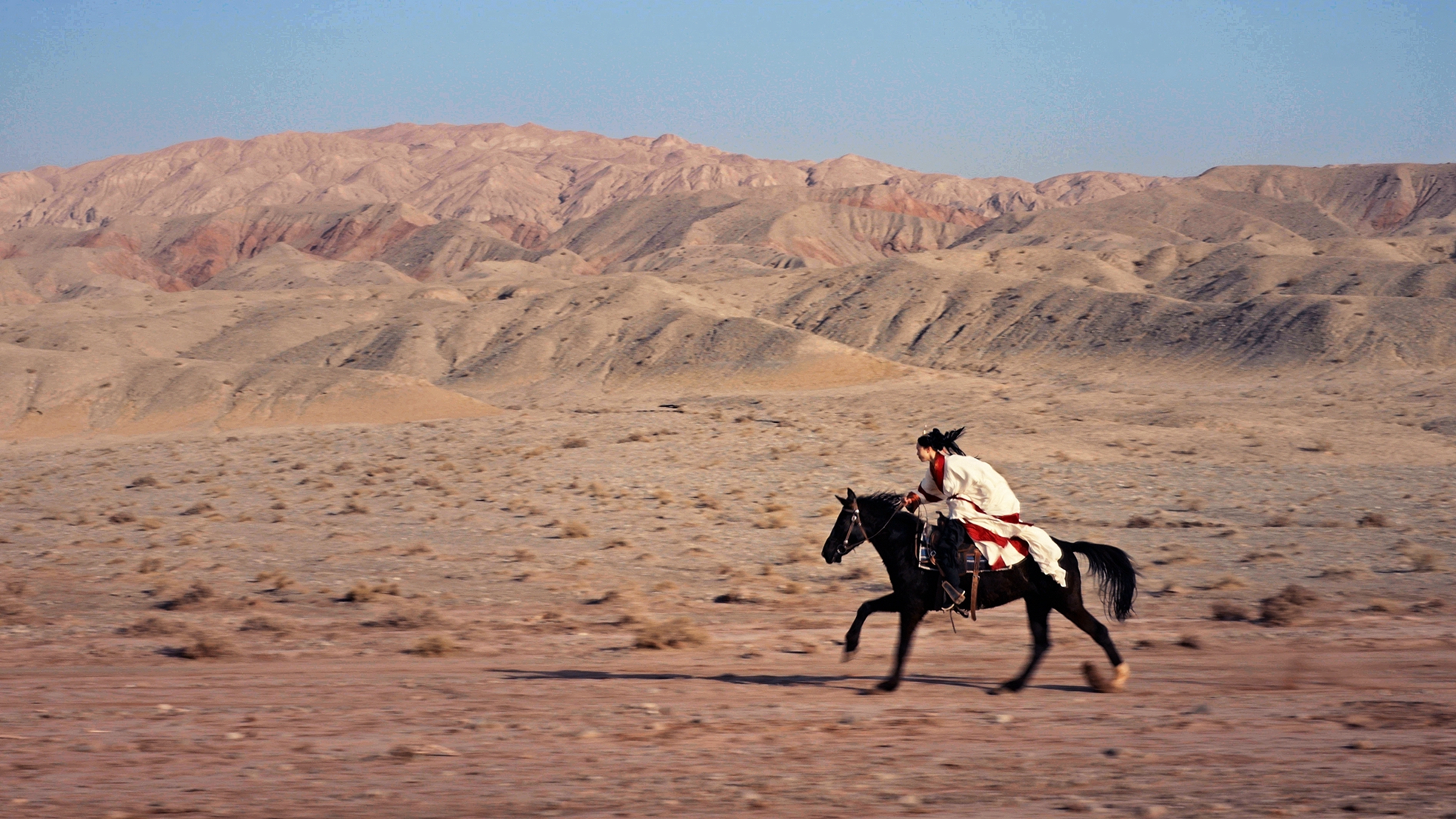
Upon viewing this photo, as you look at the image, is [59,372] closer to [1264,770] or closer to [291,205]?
[1264,770]

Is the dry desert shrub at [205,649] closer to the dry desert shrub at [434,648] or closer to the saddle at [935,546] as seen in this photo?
the dry desert shrub at [434,648]

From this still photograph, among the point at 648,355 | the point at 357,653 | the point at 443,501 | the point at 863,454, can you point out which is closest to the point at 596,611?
the point at 357,653

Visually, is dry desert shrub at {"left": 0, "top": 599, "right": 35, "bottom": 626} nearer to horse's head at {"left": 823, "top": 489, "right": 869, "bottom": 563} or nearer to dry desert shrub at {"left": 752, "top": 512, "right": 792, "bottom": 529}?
horse's head at {"left": 823, "top": 489, "right": 869, "bottom": 563}

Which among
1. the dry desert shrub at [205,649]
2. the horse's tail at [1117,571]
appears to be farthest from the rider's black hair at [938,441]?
the dry desert shrub at [205,649]

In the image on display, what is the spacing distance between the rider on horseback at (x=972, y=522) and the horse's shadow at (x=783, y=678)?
103 centimetres

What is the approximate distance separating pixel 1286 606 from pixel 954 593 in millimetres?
5940

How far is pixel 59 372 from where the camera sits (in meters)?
50.3

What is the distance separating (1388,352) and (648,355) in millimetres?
36644

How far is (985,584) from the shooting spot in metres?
8.47

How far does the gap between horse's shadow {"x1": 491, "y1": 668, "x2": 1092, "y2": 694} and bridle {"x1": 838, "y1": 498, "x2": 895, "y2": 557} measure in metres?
1.11

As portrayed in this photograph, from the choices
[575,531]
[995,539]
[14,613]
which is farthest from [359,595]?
[995,539]

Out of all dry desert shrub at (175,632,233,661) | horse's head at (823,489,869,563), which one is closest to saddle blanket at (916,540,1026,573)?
horse's head at (823,489,869,563)

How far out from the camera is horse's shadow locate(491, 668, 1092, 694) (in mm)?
8984

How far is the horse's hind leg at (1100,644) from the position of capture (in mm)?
8422
